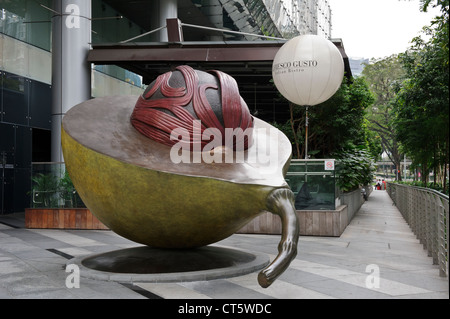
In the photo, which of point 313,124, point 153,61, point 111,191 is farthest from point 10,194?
point 111,191

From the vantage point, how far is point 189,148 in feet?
20.8

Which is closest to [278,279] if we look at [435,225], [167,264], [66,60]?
[167,264]

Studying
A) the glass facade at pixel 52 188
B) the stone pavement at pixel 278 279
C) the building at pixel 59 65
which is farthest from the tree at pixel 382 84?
the glass facade at pixel 52 188

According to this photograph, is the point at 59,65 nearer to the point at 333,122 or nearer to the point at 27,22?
the point at 27,22

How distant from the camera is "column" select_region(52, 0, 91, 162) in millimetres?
15039

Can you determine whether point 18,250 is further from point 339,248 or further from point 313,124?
point 313,124

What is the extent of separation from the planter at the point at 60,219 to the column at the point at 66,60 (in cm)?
260

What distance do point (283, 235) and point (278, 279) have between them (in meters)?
1.23

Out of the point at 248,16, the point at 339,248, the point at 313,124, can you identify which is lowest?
the point at 339,248

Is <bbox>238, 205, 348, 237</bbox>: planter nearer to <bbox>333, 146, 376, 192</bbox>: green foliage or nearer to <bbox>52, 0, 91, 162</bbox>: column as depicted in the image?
<bbox>333, 146, 376, 192</bbox>: green foliage

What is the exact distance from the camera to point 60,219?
1268 centimetres

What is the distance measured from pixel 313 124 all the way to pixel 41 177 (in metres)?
9.32

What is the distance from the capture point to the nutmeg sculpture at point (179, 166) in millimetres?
5781

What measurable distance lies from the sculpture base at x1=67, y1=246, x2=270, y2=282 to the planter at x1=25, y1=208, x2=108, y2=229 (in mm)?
5114
